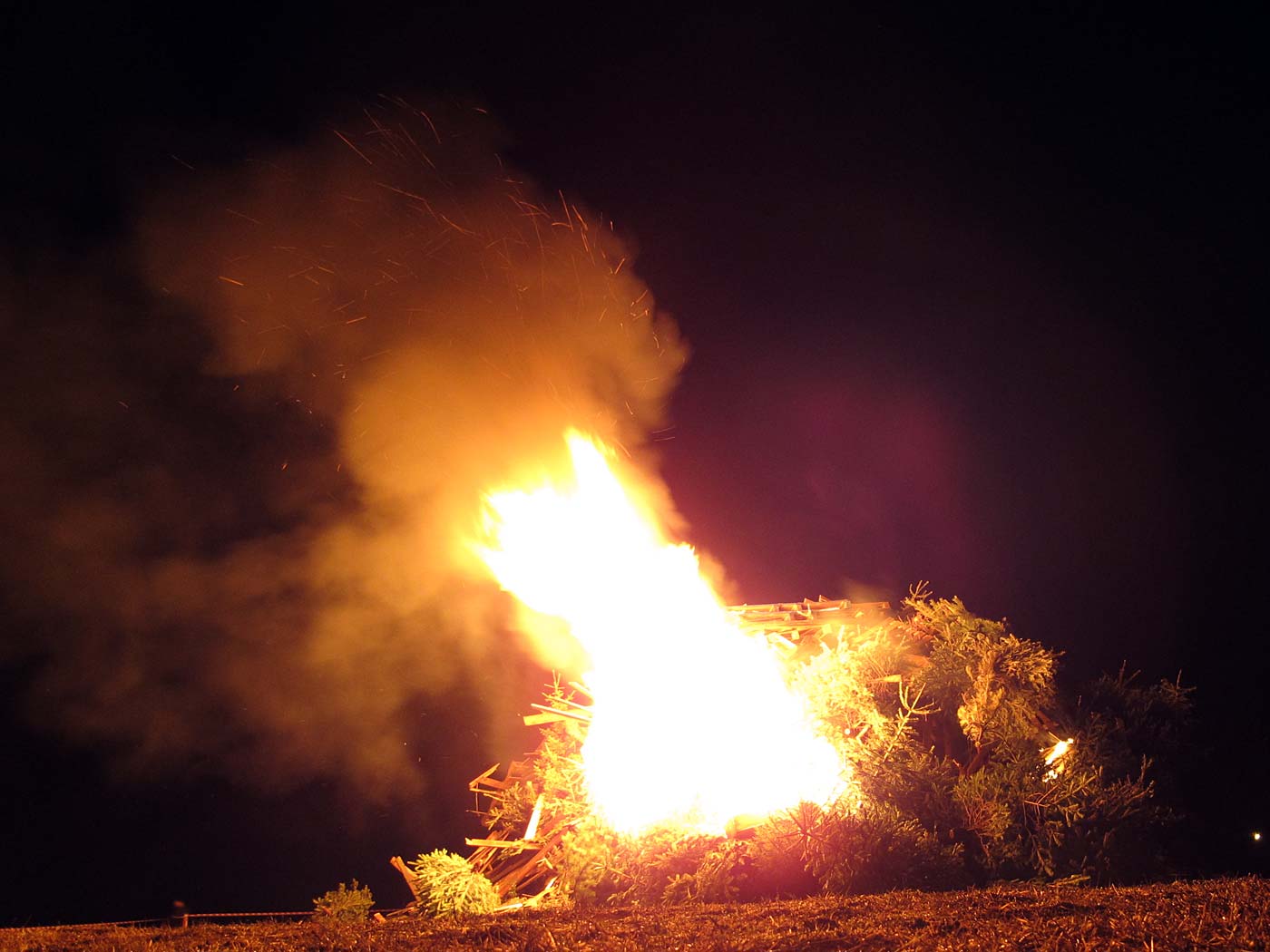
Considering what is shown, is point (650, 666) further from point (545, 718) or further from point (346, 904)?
point (346, 904)

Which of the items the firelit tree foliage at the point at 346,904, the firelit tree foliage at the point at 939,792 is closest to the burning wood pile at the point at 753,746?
the firelit tree foliage at the point at 939,792

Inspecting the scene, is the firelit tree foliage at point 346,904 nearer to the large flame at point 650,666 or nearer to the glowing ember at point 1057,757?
the large flame at point 650,666

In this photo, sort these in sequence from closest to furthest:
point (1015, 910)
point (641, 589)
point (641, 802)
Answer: point (1015, 910) < point (641, 802) < point (641, 589)

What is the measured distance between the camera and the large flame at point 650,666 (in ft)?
28.2

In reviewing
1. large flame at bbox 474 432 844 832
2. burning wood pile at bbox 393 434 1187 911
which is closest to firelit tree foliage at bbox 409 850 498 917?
burning wood pile at bbox 393 434 1187 911

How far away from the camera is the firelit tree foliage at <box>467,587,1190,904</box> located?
747 cm

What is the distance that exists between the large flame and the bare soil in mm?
2053

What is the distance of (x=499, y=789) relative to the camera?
10.7 m

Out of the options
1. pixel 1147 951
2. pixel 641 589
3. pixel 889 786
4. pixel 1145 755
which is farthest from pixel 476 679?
pixel 1147 951

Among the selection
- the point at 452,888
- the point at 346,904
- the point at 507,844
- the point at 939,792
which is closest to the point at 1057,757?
the point at 939,792

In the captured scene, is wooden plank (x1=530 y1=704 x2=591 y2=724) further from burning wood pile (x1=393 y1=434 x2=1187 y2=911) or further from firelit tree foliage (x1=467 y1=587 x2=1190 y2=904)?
firelit tree foliage (x1=467 y1=587 x2=1190 y2=904)

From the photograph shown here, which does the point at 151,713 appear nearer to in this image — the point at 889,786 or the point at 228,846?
the point at 228,846

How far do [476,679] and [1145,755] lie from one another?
8798mm

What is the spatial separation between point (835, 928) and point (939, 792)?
3151 millimetres
